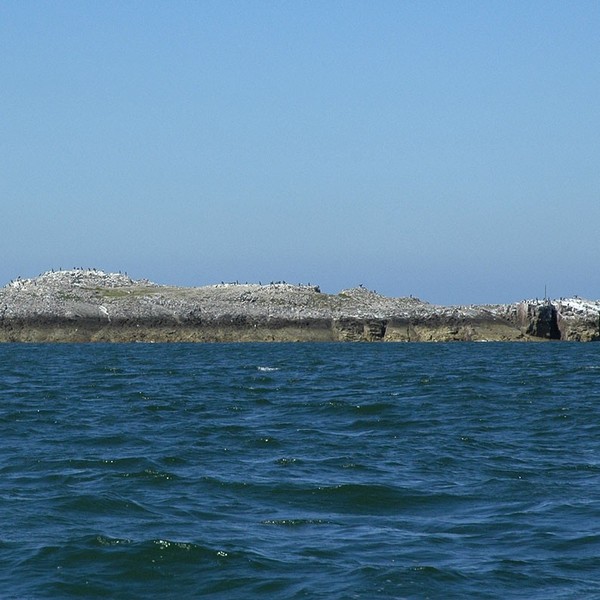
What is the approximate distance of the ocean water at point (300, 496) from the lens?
502 inches

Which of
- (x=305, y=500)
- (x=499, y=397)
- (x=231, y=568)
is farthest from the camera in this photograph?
(x=499, y=397)

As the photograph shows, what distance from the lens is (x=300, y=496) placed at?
17.6 m

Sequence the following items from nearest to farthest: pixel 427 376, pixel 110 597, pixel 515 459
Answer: pixel 110 597 < pixel 515 459 < pixel 427 376

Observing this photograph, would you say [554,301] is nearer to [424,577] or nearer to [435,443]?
[435,443]

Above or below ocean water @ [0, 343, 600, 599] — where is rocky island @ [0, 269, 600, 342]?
above

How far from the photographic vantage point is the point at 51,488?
59.7 ft

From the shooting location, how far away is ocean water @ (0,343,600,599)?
502 inches

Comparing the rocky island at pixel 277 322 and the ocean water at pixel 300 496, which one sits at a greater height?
the rocky island at pixel 277 322

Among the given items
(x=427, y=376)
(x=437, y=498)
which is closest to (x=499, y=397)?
(x=427, y=376)

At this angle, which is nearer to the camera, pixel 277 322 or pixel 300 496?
pixel 300 496

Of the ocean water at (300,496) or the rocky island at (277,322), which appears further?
the rocky island at (277,322)

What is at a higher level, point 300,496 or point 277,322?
point 277,322

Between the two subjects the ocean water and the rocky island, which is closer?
the ocean water

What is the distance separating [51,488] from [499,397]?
20586 mm
